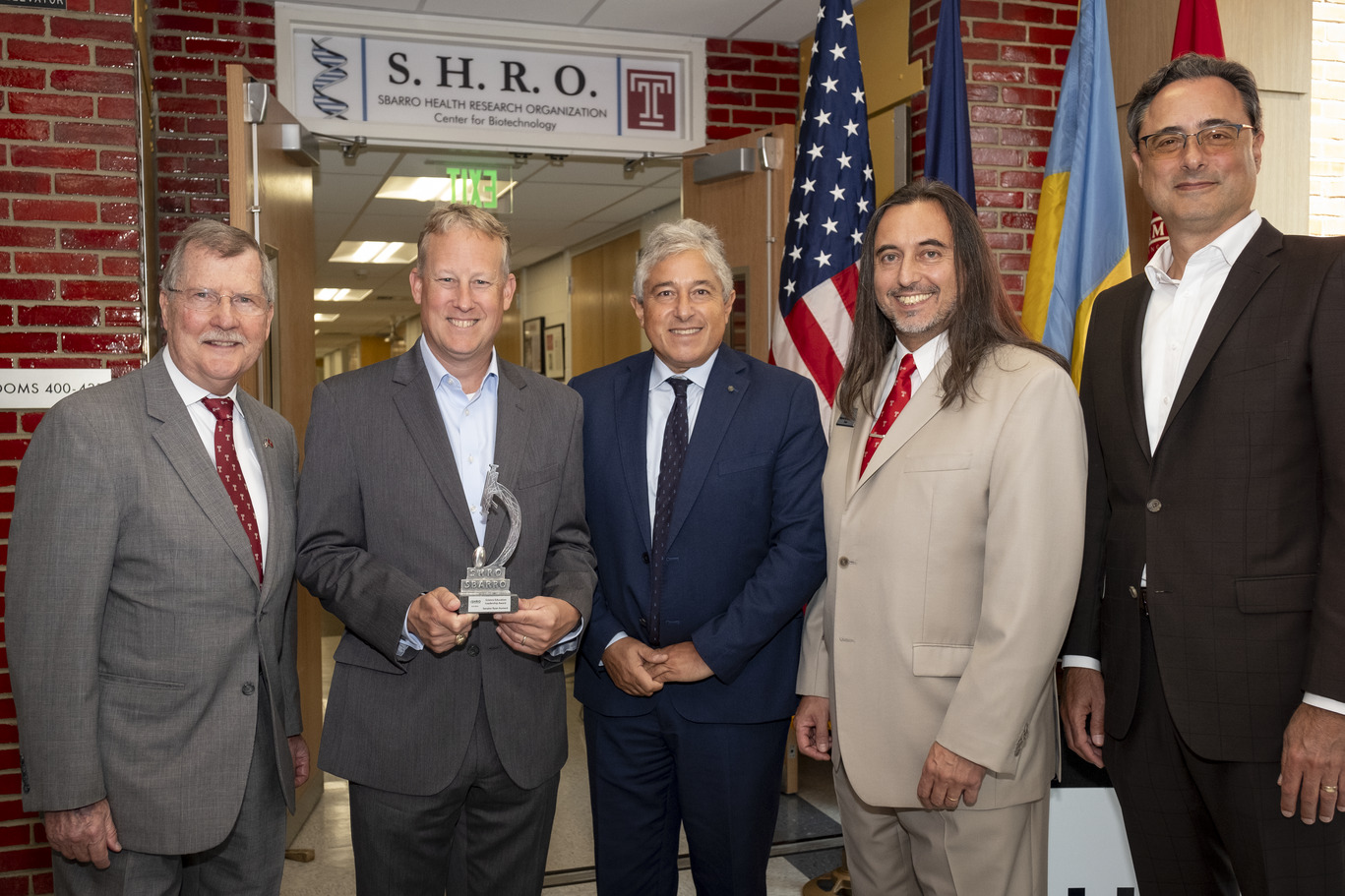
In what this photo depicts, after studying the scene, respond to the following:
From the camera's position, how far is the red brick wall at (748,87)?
16.1 ft

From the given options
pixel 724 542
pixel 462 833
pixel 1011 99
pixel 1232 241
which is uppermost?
pixel 1011 99

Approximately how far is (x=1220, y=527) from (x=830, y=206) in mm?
2197

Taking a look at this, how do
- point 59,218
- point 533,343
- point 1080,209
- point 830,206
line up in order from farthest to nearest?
point 533,343, point 830,206, point 1080,209, point 59,218

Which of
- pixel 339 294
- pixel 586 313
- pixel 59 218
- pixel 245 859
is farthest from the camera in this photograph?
pixel 339 294

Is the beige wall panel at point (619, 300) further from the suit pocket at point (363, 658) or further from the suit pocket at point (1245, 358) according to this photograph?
the suit pocket at point (1245, 358)

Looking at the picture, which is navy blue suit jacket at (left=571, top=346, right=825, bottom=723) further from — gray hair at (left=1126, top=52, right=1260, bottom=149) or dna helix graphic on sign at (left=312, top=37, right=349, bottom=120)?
dna helix graphic on sign at (left=312, top=37, right=349, bottom=120)

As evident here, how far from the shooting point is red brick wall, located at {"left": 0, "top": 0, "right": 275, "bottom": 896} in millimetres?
2887

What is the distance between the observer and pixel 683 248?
2346 millimetres

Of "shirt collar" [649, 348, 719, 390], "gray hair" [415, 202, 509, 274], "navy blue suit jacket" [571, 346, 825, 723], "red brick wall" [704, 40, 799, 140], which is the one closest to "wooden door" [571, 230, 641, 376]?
"red brick wall" [704, 40, 799, 140]

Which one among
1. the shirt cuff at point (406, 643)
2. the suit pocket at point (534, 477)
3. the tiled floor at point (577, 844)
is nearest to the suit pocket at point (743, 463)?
the suit pocket at point (534, 477)

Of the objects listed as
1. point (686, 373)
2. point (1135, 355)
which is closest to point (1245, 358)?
point (1135, 355)

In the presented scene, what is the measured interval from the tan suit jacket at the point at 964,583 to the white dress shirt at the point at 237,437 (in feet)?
3.83

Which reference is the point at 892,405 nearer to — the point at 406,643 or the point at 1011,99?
the point at 406,643

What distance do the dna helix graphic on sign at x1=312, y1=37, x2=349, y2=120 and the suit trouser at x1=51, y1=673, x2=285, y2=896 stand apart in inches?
125
